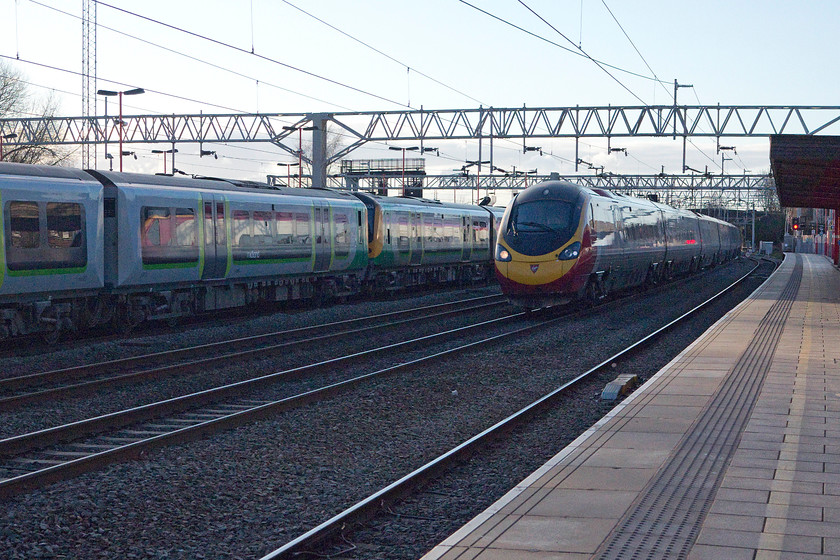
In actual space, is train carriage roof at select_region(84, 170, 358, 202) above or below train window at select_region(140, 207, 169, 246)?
above

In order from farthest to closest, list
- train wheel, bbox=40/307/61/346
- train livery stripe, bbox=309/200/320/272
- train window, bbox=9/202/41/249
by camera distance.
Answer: train livery stripe, bbox=309/200/320/272
train wheel, bbox=40/307/61/346
train window, bbox=9/202/41/249

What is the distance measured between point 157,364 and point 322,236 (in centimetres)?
1118

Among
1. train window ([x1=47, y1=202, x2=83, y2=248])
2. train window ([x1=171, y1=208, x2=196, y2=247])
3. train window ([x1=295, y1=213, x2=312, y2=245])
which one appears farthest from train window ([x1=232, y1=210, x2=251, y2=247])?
train window ([x1=47, y1=202, x2=83, y2=248])

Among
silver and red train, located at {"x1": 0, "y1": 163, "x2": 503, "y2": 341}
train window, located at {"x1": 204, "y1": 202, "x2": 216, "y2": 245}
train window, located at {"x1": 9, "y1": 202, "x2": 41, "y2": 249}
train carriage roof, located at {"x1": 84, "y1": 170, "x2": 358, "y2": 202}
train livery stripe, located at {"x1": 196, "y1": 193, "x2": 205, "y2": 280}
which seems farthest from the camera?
train window, located at {"x1": 204, "y1": 202, "x2": 216, "y2": 245}

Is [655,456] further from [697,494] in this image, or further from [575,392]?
[575,392]

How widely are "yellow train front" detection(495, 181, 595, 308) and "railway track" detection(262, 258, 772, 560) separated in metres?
9.34

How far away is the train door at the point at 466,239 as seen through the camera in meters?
35.6

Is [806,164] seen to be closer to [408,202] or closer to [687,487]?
[408,202]

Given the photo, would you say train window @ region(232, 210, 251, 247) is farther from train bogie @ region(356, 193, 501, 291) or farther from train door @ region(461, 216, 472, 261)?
train door @ region(461, 216, 472, 261)

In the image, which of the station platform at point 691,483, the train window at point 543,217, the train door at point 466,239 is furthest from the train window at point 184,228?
the train door at point 466,239

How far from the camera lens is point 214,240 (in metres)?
19.9

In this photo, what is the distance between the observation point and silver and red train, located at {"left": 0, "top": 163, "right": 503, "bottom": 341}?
49.6 feet

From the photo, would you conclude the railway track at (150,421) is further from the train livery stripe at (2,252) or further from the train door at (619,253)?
the train door at (619,253)

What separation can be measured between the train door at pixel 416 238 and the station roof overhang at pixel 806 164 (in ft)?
36.6
